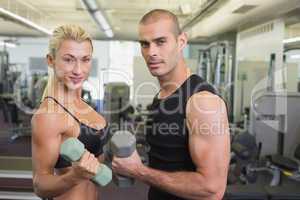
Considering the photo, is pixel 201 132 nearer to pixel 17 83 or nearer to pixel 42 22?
pixel 42 22

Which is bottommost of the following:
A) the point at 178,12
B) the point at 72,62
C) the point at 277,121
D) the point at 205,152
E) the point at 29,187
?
the point at 29,187

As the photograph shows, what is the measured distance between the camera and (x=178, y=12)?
783 centimetres

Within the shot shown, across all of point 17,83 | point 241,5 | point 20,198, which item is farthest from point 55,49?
point 17,83

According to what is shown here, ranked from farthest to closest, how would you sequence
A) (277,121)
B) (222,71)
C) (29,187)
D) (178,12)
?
(222,71) < (178,12) < (277,121) < (29,187)

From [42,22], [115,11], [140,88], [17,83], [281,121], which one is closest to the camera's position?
[281,121]

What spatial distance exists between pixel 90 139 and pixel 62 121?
14 cm

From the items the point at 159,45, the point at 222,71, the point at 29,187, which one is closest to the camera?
the point at 159,45

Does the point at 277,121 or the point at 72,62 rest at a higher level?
the point at 72,62

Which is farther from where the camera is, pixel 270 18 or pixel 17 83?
pixel 17 83

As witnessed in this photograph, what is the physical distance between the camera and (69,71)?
50.8 inches

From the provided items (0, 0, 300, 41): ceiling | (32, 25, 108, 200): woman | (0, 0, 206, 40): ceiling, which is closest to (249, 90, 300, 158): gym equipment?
(0, 0, 300, 41): ceiling

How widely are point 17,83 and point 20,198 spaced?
25.2ft

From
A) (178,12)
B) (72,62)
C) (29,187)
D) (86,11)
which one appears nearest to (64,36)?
(72,62)

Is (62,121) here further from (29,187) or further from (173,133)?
(29,187)
